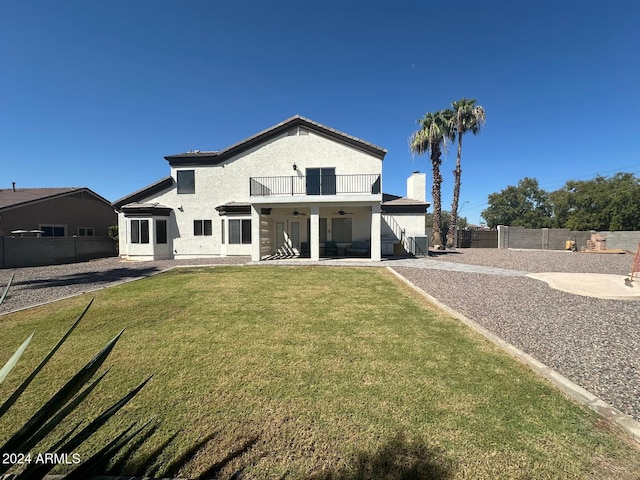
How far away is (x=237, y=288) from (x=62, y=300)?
4453 mm

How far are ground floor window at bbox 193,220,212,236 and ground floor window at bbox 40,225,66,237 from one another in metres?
11.3

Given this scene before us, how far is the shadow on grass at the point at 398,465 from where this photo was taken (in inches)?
87.7

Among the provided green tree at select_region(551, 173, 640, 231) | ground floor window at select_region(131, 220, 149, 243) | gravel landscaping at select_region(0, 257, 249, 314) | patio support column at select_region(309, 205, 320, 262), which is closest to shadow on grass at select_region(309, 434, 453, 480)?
gravel landscaping at select_region(0, 257, 249, 314)

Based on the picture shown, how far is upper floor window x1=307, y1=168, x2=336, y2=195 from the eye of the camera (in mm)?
18014

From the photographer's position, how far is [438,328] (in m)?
5.22

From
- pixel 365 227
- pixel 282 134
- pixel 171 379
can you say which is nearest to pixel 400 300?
pixel 171 379

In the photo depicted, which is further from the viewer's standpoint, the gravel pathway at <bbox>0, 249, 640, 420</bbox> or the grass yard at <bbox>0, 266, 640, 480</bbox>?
the gravel pathway at <bbox>0, 249, 640, 420</bbox>

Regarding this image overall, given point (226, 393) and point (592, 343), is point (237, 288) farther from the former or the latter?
point (592, 343)

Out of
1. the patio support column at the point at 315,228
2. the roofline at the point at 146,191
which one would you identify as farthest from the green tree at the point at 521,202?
the roofline at the point at 146,191

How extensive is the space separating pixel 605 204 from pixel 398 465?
47.1 meters

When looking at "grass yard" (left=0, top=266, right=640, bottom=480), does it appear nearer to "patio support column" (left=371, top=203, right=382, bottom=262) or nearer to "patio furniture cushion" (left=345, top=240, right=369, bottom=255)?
"patio support column" (left=371, top=203, right=382, bottom=262)

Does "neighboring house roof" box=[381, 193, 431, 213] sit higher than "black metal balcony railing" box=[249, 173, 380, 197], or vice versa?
"black metal balcony railing" box=[249, 173, 380, 197]

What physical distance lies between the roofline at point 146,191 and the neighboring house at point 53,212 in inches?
183

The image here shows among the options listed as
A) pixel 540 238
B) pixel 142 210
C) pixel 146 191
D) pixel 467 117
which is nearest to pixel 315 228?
pixel 142 210
